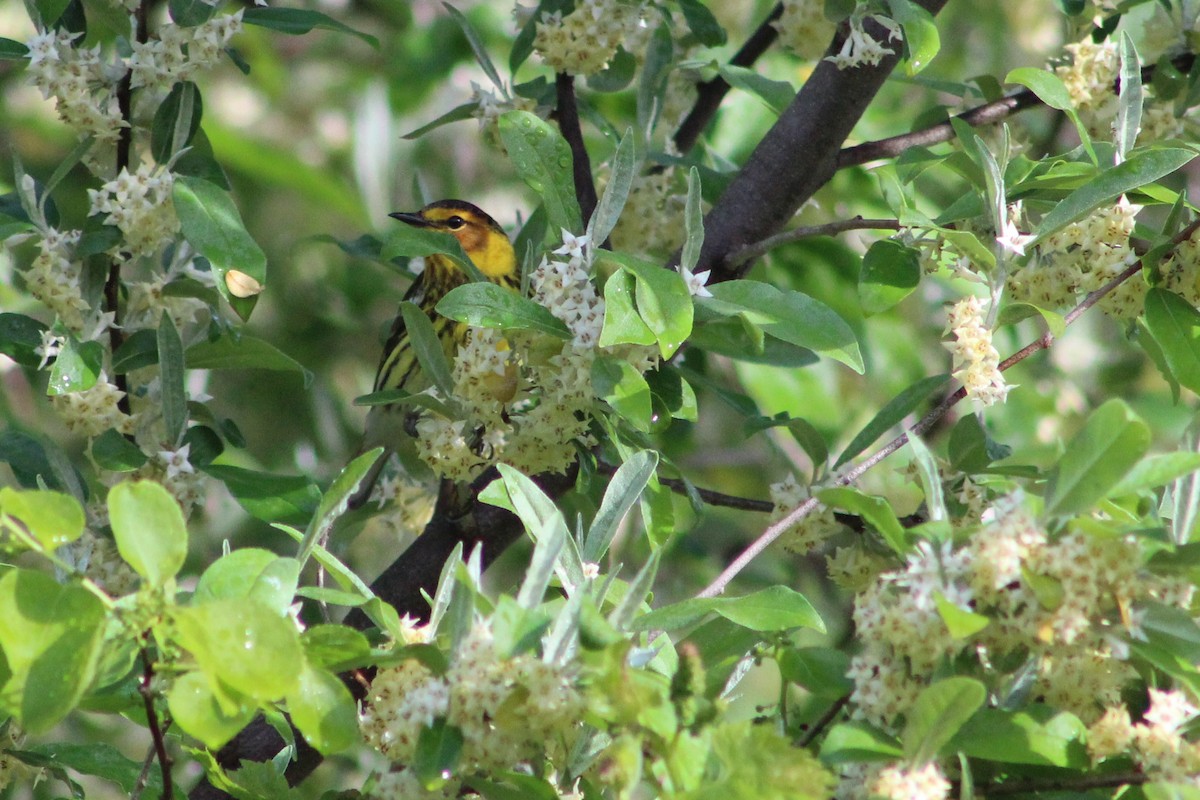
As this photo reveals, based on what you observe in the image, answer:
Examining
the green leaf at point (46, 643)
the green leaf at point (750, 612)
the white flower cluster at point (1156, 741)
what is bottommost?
the green leaf at point (750, 612)

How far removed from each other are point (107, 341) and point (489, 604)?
3.09ft

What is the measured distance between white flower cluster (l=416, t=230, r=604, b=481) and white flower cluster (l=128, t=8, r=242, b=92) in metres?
0.54

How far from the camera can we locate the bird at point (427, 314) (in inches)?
98.6

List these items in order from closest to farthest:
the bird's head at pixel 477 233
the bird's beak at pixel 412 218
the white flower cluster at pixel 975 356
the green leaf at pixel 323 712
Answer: the green leaf at pixel 323 712 < the white flower cluster at pixel 975 356 < the bird's beak at pixel 412 218 < the bird's head at pixel 477 233

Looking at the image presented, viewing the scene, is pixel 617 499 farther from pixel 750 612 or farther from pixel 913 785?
pixel 913 785

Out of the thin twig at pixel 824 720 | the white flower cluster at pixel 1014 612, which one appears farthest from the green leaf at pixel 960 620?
the thin twig at pixel 824 720

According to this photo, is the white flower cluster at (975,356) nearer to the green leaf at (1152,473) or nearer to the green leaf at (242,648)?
the green leaf at (1152,473)

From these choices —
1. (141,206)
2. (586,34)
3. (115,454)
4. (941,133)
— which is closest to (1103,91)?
(941,133)

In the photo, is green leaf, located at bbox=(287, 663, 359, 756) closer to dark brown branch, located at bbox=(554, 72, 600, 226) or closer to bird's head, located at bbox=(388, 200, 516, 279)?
dark brown branch, located at bbox=(554, 72, 600, 226)

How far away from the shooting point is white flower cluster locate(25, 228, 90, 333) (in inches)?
65.7

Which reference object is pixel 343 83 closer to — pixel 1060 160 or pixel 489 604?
pixel 1060 160

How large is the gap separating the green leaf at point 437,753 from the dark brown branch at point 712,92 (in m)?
1.42

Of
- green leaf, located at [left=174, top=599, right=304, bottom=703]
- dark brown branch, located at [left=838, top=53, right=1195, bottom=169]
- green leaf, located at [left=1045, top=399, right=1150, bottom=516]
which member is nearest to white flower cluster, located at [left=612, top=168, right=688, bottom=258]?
dark brown branch, located at [left=838, top=53, right=1195, bottom=169]

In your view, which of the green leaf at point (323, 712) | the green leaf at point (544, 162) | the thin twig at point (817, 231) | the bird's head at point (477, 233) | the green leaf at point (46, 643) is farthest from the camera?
the bird's head at point (477, 233)
